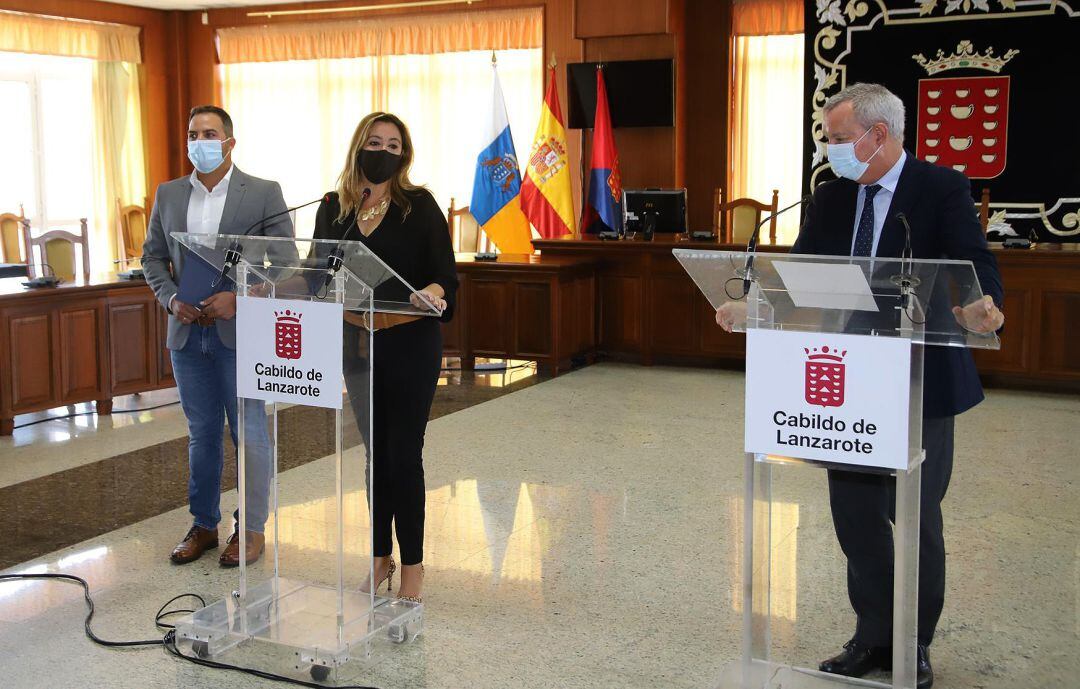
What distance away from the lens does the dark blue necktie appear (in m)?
2.70

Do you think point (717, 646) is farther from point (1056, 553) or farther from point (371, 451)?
point (1056, 553)

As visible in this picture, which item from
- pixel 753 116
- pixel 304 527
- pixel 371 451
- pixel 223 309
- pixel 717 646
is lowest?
pixel 717 646

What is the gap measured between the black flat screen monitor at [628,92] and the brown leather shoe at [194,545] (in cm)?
622

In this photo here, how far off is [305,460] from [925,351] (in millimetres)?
1661

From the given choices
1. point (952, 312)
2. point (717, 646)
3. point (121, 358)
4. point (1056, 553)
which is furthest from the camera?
point (121, 358)

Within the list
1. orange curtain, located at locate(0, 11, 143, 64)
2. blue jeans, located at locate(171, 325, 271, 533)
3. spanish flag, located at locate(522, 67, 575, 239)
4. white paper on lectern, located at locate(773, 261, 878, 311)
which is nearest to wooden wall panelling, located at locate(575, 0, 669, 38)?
spanish flag, located at locate(522, 67, 575, 239)

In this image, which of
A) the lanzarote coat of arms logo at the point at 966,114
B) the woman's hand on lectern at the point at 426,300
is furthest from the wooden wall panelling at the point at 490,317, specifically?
the woman's hand on lectern at the point at 426,300

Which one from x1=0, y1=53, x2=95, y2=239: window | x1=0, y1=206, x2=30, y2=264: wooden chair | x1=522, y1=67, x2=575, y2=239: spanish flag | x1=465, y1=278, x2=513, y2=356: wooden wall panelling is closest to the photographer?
x1=465, y1=278, x2=513, y2=356: wooden wall panelling

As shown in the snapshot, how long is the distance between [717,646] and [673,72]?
6.72 meters

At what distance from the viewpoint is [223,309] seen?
3.53 m

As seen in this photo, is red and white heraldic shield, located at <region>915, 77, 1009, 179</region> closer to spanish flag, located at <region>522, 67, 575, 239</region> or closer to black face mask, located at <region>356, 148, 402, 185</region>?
spanish flag, located at <region>522, 67, 575, 239</region>

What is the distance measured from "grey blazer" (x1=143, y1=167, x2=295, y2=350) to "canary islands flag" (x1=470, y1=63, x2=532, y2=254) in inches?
212

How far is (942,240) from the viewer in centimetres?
262

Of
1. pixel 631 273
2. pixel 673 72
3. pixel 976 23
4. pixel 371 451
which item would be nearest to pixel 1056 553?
pixel 371 451
